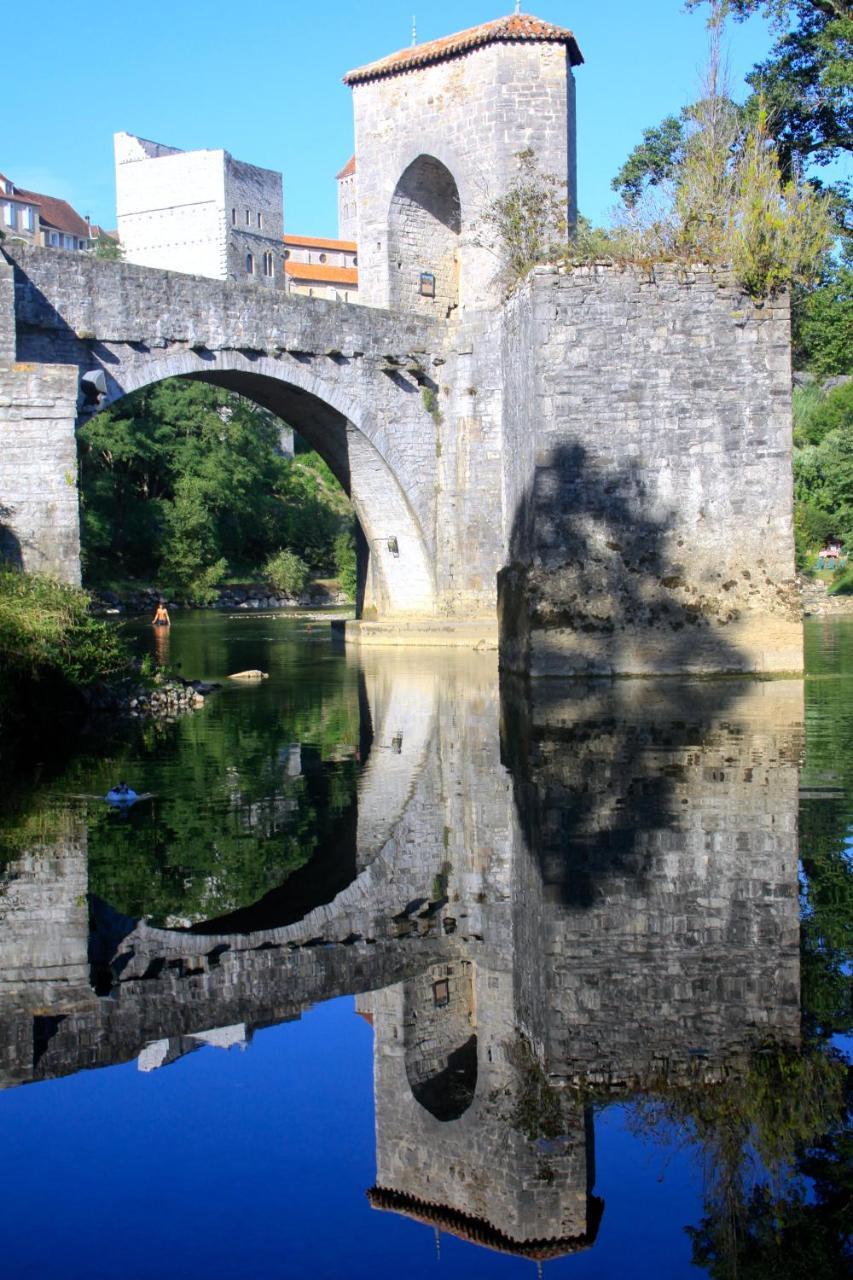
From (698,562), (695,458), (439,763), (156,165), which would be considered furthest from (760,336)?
(156,165)

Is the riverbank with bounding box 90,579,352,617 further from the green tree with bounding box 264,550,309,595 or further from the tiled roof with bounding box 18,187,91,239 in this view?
the tiled roof with bounding box 18,187,91,239

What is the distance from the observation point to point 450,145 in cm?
2058

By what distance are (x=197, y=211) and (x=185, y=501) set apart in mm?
30587

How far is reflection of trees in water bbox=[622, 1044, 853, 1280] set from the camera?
3076mm

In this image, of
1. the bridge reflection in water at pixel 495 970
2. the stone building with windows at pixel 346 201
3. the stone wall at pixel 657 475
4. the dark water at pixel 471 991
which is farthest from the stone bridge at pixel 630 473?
the stone building with windows at pixel 346 201

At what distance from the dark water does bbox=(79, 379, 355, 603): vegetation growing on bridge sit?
97.3 feet

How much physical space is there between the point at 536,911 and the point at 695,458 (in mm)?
9138

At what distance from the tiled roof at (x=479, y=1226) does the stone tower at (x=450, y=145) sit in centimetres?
1796

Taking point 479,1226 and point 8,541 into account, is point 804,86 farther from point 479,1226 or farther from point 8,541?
point 479,1226

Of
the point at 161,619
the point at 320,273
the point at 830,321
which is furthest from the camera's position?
the point at 320,273

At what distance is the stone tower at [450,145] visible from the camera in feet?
65.3

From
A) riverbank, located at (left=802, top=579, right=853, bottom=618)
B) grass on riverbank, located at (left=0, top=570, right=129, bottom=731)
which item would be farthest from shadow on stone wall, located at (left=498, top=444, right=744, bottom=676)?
riverbank, located at (left=802, top=579, right=853, bottom=618)

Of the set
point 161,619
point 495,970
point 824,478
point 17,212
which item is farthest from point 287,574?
point 17,212

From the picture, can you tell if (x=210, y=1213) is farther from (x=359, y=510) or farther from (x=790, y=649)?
(x=359, y=510)
